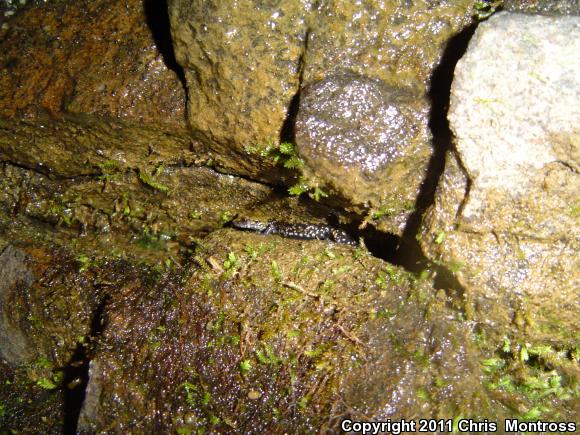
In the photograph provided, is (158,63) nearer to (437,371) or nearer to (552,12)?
(552,12)

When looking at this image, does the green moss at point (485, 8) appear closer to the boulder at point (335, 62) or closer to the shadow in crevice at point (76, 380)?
the boulder at point (335, 62)

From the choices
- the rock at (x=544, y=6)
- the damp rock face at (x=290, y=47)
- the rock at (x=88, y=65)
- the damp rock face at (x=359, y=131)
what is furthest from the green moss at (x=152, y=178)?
the rock at (x=544, y=6)

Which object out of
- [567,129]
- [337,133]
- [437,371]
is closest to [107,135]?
[337,133]

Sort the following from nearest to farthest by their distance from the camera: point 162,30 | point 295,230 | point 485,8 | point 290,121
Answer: point 485,8, point 290,121, point 162,30, point 295,230

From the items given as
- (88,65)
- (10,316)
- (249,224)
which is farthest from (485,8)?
(10,316)

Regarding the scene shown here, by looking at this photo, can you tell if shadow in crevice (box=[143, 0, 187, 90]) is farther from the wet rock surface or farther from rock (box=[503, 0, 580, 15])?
rock (box=[503, 0, 580, 15])

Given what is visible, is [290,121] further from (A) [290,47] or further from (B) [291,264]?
(B) [291,264]

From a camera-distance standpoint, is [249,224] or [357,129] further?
[249,224]

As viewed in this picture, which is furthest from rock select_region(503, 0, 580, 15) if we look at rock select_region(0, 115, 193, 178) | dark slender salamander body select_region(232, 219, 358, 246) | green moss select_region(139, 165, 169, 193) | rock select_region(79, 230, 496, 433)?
Result: green moss select_region(139, 165, 169, 193)
